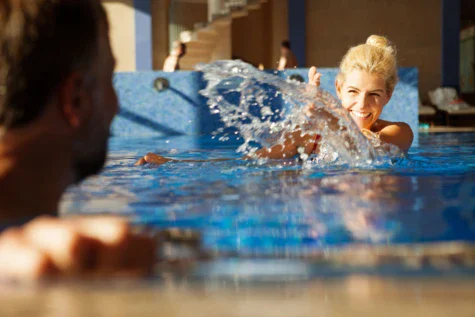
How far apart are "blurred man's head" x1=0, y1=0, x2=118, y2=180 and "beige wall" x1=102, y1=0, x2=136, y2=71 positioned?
1215cm

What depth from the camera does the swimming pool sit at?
153cm

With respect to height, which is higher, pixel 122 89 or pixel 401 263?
pixel 122 89

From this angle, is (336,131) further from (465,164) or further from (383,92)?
(465,164)

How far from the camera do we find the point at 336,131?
3459 millimetres

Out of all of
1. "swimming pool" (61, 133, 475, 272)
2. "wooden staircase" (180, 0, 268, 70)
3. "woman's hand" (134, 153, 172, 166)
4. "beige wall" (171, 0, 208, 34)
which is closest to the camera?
"swimming pool" (61, 133, 475, 272)

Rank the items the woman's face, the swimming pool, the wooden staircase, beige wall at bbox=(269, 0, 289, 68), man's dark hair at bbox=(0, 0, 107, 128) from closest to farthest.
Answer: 1. man's dark hair at bbox=(0, 0, 107, 128)
2. the swimming pool
3. the woman's face
4. the wooden staircase
5. beige wall at bbox=(269, 0, 289, 68)

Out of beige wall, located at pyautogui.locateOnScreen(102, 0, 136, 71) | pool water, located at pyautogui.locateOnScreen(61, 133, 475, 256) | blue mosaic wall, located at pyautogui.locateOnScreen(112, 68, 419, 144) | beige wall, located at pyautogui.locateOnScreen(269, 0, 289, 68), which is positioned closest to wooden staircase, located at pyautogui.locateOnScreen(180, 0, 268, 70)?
beige wall, located at pyautogui.locateOnScreen(269, 0, 289, 68)

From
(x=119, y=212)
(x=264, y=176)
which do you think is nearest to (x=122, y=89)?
(x=264, y=176)

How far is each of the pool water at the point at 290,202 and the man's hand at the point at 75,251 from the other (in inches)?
9.7

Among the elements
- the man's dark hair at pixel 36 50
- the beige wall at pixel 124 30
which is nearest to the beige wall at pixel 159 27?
the beige wall at pixel 124 30

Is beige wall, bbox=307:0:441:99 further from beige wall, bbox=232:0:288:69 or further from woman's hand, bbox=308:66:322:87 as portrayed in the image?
woman's hand, bbox=308:66:322:87

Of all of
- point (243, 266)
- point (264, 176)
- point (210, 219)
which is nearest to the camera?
point (243, 266)

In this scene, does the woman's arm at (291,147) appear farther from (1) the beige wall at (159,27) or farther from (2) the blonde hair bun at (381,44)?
(1) the beige wall at (159,27)

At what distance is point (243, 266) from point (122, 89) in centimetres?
636
